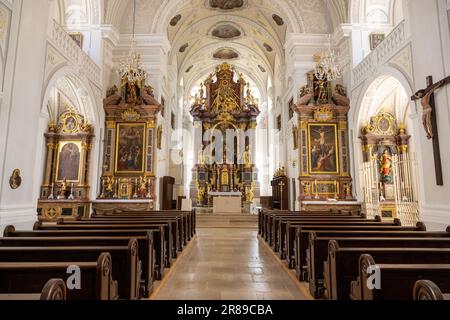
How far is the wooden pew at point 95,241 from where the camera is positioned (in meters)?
3.18

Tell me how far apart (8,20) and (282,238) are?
6760mm

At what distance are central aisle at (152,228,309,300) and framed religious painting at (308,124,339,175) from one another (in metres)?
6.01

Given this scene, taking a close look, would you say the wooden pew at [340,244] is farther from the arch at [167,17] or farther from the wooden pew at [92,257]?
the arch at [167,17]

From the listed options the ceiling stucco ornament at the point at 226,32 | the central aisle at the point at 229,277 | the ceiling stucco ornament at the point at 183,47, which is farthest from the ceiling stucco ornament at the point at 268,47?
the central aisle at the point at 229,277

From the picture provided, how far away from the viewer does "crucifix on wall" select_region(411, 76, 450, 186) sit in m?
5.93

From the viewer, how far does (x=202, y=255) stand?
19.8 feet

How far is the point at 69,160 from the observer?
449 inches

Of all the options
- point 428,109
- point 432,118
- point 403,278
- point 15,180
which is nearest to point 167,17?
point 15,180

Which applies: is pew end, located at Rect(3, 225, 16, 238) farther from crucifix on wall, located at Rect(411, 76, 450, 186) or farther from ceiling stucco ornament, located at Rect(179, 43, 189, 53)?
ceiling stucco ornament, located at Rect(179, 43, 189, 53)

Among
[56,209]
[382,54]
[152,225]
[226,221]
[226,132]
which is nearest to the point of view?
[152,225]

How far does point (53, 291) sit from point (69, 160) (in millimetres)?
11051

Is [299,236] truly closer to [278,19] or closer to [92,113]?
[92,113]

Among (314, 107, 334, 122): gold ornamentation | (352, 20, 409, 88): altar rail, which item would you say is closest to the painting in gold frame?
(314, 107, 334, 122): gold ornamentation

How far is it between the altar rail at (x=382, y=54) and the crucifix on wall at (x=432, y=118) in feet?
7.44
